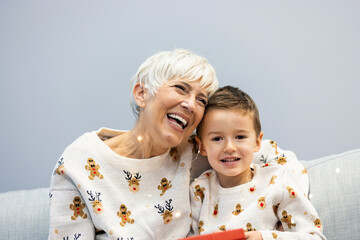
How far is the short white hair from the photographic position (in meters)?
1.25

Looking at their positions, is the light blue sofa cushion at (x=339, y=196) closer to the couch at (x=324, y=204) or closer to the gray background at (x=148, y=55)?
the couch at (x=324, y=204)

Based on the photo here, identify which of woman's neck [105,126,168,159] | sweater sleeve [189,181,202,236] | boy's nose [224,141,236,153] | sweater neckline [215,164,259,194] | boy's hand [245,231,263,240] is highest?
woman's neck [105,126,168,159]

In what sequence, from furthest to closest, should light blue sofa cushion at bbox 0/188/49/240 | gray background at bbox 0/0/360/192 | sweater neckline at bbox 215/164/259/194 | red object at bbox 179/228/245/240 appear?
gray background at bbox 0/0/360/192 → light blue sofa cushion at bbox 0/188/49/240 → sweater neckline at bbox 215/164/259/194 → red object at bbox 179/228/245/240

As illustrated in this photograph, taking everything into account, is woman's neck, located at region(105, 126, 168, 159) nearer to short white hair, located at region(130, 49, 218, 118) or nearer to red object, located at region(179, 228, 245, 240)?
short white hair, located at region(130, 49, 218, 118)

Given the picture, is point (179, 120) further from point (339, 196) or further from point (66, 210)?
point (339, 196)

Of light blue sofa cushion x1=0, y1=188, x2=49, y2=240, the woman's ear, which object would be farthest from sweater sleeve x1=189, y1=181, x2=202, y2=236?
light blue sofa cushion x1=0, y1=188, x2=49, y2=240

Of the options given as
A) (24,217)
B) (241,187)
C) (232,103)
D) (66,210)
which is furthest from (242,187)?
(24,217)

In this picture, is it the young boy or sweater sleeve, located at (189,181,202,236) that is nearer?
the young boy

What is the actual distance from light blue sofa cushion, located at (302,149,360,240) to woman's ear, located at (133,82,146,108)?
632 millimetres

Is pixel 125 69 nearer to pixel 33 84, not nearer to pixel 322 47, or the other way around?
pixel 33 84

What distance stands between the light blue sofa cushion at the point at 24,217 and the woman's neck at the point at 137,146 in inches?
14.9

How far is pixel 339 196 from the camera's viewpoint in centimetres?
130

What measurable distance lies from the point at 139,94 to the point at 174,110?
157 mm

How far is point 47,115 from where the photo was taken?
1.80 m
